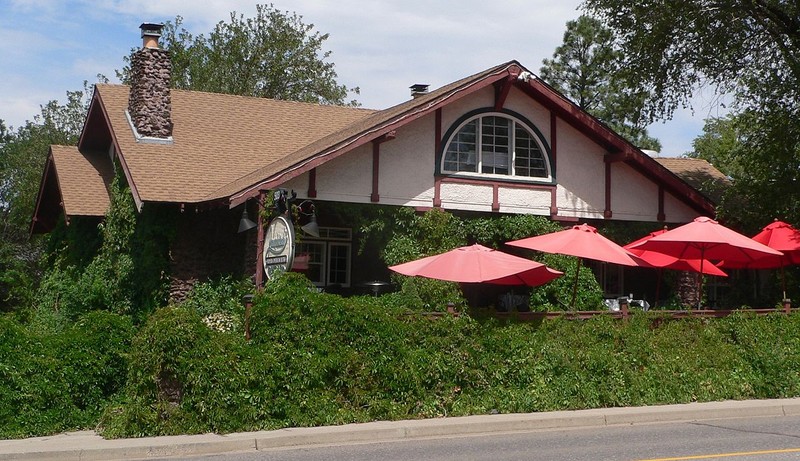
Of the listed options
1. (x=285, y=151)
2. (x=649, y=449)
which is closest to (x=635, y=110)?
(x=285, y=151)

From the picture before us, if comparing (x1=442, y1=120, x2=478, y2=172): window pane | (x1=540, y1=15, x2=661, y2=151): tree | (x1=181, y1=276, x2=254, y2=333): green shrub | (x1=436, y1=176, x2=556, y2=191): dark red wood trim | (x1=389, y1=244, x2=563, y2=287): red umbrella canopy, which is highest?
(x1=540, y1=15, x2=661, y2=151): tree

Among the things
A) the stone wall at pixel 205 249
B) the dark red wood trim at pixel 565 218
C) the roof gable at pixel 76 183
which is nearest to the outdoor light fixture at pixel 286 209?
the stone wall at pixel 205 249

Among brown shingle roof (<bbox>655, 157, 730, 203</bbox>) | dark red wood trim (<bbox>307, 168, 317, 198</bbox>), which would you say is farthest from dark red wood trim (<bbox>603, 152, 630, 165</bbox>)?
dark red wood trim (<bbox>307, 168, 317, 198</bbox>)

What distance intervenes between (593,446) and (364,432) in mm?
2907

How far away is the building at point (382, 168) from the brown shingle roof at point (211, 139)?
0.06 m

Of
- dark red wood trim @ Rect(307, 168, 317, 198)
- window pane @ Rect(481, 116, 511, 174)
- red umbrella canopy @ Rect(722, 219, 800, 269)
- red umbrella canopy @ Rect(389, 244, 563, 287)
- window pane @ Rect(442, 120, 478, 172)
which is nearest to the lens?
red umbrella canopy @ Rect(389, 244, 563, 287)

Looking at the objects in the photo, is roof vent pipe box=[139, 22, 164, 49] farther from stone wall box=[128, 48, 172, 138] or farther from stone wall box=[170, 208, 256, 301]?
stone wall box=[170, 208, 256, 301]

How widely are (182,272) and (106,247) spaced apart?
3.08m

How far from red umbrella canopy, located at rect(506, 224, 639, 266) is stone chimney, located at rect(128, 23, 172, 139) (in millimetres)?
10025

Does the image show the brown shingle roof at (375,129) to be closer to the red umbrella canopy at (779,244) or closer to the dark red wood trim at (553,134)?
the dark red wood trim at (553,134)

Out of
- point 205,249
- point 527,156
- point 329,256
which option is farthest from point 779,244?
point 205,249

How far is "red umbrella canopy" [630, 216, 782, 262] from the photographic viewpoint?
17.4 meters

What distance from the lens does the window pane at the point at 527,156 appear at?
21188 millimetres

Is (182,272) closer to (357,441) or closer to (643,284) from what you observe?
(357,441)
